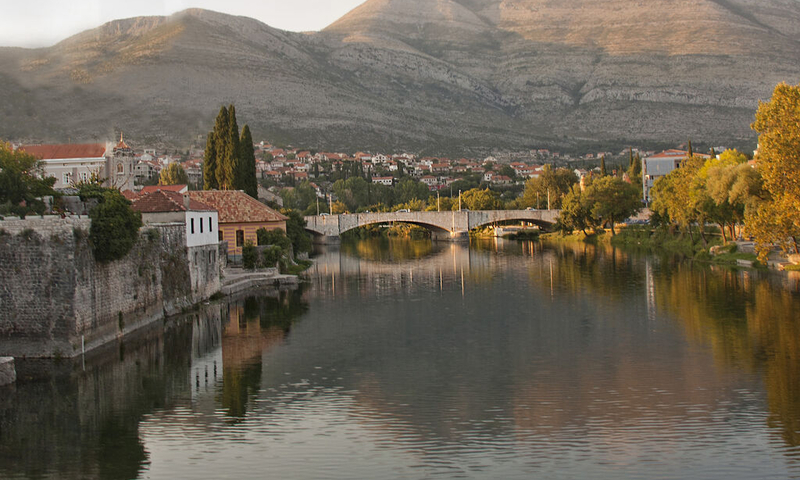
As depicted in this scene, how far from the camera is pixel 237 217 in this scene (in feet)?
155

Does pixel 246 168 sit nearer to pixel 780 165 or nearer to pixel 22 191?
pixel 22 191

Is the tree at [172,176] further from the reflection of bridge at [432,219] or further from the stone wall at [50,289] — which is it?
the stone wall at [50,289]

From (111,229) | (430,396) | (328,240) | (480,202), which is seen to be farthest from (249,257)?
(480,202)

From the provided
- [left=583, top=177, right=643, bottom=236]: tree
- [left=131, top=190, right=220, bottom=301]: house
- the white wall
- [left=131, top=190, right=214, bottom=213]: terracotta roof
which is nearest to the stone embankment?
[left=131, top=190, right=220, bottom=301]: house

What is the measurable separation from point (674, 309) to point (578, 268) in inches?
770

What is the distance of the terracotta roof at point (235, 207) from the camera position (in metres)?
47.1

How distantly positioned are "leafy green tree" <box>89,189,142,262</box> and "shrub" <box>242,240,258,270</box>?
18827mm

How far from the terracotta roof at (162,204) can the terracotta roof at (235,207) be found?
375 inches

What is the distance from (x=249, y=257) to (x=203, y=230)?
9.10 meters

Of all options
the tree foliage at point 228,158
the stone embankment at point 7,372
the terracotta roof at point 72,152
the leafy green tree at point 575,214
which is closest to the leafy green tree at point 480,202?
the leafy green tree at point 575,214

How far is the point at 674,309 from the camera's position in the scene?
32.7 metres

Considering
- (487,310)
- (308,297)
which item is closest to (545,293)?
(487,310)

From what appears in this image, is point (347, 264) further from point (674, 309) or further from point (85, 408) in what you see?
point (85, 408)

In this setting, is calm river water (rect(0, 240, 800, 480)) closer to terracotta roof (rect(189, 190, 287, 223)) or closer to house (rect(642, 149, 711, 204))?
terracotta roof (rect(189, 190, 287, 223))
